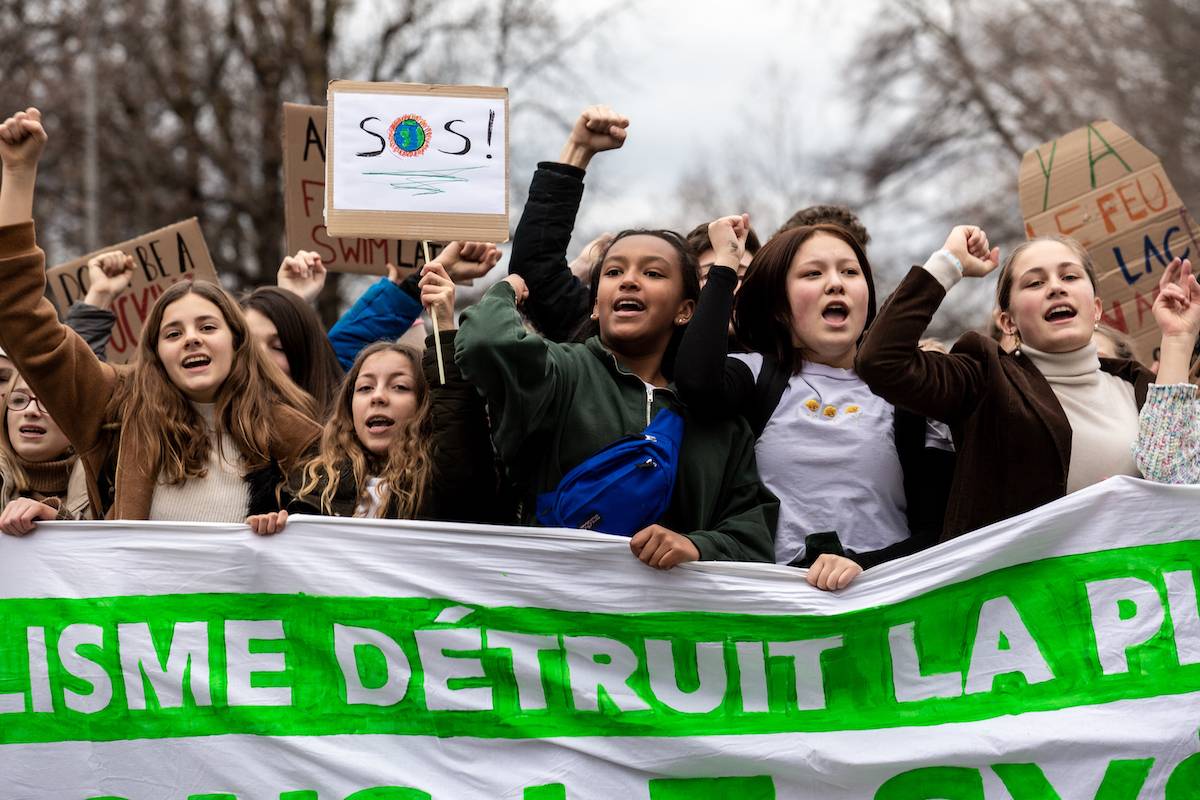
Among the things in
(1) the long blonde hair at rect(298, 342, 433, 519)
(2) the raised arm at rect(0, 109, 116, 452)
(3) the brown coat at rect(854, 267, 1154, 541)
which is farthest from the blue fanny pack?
(2) the raised arm at rect(0, 109, 116, 452)

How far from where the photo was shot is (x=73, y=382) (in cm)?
430

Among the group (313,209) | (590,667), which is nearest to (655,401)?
(590,667)

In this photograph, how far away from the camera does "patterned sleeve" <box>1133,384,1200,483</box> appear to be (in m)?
3.87

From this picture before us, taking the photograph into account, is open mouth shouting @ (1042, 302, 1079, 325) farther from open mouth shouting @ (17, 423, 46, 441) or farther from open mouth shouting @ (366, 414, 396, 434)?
open mouth shouting @ (17, 423, 46, 441)

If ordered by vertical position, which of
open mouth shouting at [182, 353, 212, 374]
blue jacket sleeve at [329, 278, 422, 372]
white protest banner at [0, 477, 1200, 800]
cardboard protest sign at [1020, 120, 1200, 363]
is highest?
cardboard protest sign at [1020, 120, 1200, 363]

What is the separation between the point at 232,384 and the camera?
4.62 m

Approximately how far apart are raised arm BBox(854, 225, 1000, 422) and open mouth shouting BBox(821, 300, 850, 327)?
0.38 m

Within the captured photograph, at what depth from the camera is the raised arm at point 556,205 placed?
14.1ft

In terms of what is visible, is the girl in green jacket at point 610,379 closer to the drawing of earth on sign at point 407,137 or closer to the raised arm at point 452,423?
the raised arm at point 452,423

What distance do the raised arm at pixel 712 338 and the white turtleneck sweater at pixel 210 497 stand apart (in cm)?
129

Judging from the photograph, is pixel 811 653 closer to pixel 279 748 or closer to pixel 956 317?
pixel 279 748

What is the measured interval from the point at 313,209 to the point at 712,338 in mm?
2707

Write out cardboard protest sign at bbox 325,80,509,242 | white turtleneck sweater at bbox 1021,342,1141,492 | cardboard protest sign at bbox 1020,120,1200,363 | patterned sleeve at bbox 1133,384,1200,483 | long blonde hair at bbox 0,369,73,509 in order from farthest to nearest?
cardboard protest sign at bbox 1020,120,1200,363, long blonde hair at bbox 0,369,73,509, cardboard protest sign at bbox 325,80,509,242, white turtleneck sweater at bbox 1021,342,1141,492, patterned sleeve at bbox 1133,384,1200,483

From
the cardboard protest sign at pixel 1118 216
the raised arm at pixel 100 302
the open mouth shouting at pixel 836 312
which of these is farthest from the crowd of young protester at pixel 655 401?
the cardboard protest sign at pixel 1118 216
